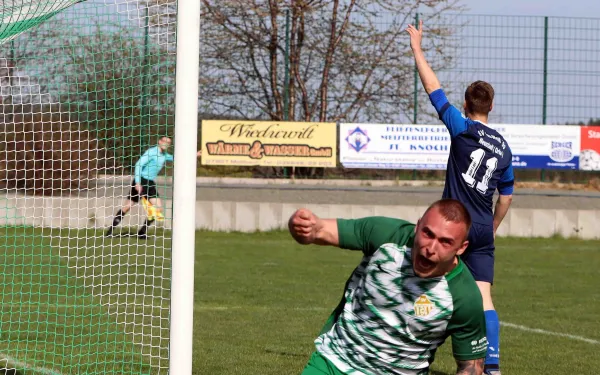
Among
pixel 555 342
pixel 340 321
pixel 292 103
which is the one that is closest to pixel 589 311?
pixel 555 342

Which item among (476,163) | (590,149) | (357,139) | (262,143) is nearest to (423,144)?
(357,139)

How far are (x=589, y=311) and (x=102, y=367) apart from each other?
5.80 meters

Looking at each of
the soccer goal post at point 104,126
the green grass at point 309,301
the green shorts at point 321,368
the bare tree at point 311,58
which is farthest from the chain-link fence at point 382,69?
the green shorts at point 321,368

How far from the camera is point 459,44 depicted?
22.3 meters

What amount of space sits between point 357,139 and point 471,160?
53.3 feet

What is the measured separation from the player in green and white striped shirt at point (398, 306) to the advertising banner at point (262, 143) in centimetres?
1797

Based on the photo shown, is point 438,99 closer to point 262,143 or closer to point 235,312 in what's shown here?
point 235,312

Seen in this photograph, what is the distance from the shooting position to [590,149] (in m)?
22.3

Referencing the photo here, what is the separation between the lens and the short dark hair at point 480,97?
6273 millimetres

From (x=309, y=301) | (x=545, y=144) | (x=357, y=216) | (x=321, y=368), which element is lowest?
(x=309, y=301)

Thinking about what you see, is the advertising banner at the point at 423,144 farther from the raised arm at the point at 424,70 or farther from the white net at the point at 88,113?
the raised arm at the point at 424,70

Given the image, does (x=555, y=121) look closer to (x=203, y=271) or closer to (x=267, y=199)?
(x=267, y=199)

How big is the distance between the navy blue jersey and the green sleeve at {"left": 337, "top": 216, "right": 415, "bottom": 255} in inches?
82.3

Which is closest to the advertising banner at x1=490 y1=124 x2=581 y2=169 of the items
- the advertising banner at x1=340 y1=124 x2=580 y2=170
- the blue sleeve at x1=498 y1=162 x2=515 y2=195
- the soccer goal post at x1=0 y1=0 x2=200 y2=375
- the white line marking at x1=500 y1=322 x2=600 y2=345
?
the advertising banner at x1=340 y1=124 x2=580 y2=170
